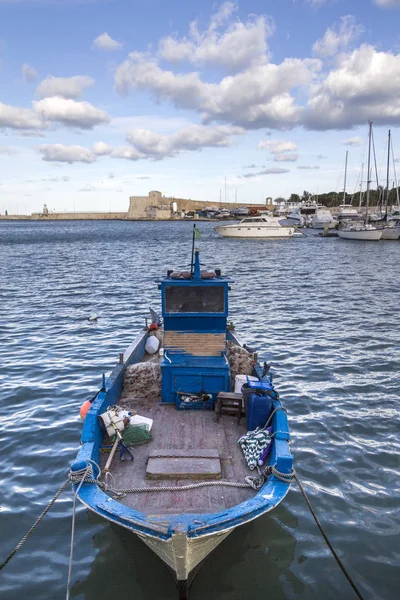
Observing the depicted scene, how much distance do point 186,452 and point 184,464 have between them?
424 millimetres

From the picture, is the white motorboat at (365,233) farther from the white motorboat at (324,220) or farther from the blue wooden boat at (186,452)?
the blue wooden boat at (186,452)

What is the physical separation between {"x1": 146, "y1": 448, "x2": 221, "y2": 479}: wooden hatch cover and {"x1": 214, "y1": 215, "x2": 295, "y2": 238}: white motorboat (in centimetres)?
7441

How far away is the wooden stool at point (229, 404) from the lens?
10.6 metres

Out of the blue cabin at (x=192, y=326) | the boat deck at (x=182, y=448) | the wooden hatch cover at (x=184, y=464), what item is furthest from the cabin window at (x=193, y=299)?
the wooden hatch cover at (x=184, y=464)

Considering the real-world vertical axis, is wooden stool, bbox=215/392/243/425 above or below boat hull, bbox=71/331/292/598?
above

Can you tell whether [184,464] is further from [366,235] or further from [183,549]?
[366,235]

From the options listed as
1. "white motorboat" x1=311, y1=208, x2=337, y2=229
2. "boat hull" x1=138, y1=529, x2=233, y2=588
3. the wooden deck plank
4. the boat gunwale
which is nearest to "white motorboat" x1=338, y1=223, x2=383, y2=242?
"white motorboat" x1=311, y1=208, x2=337, y2=229

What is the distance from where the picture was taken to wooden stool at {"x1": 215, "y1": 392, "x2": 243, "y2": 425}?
34.8 feet

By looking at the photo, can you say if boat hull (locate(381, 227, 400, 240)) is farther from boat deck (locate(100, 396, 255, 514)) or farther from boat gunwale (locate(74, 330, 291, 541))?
boat gunwale (locate(74, 330, 291, 541))

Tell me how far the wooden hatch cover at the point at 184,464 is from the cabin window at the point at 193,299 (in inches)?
139

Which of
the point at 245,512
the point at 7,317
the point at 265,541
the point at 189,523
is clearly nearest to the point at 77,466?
the point at 189,523

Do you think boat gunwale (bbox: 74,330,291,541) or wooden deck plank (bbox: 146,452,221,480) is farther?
wooden deck plank (bbox: 146,452,221,480)

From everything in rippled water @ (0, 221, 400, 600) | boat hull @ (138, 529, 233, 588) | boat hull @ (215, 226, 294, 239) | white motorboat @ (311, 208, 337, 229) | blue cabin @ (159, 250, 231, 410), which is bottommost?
rippled water @ (0, 221, 400, 600)

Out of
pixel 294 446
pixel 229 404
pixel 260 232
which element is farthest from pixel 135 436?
pixel 260 232
